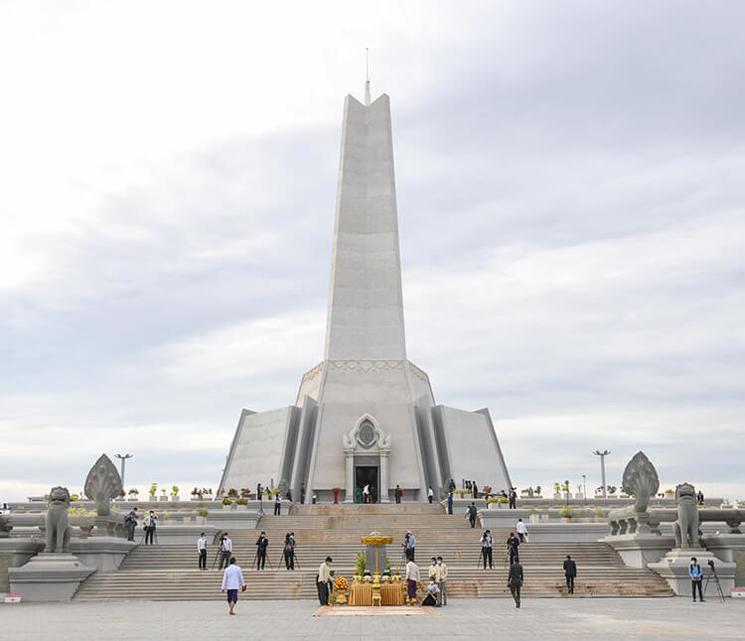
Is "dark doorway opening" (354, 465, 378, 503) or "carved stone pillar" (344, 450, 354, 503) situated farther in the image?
"dark doorway opening" (354, 465, 378, 503)

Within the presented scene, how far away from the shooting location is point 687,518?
22.6 meters

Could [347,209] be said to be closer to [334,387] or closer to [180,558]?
[334,387]

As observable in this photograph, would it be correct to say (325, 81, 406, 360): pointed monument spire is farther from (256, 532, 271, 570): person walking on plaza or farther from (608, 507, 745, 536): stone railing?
(256, 532, 271, 570): person walking on plaza

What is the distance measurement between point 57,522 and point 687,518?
15154 mm

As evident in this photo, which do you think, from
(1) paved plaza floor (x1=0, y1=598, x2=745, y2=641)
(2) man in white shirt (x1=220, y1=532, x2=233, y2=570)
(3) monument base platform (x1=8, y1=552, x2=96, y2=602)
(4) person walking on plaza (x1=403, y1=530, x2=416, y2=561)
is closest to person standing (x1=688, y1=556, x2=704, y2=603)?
(1) paved plaza floor (x1=0, y1=598, x2=745, y2=641)

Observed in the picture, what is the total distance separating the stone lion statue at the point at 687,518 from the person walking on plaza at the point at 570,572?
335 cm

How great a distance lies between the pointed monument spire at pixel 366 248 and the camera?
4641 cm

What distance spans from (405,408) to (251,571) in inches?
876

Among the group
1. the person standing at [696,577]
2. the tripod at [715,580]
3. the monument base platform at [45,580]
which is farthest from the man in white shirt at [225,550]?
the tripod at [715,580]

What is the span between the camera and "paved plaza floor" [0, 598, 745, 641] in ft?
43.0

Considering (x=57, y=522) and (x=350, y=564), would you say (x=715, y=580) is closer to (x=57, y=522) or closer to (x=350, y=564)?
(x=350, y=564)

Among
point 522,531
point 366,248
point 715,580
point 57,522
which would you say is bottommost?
point 715,580

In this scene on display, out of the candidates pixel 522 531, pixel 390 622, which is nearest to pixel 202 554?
pixel 522 531

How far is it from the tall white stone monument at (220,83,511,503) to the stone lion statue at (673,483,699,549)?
20.3m
